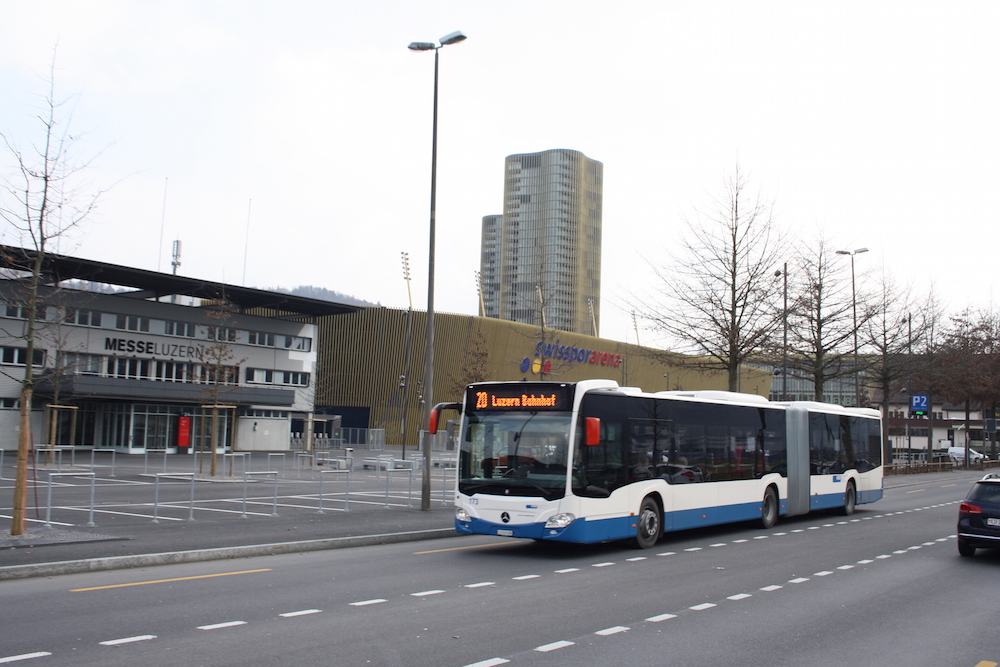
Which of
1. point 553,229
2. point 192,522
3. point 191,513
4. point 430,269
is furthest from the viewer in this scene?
point 553,229

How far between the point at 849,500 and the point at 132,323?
40.6 m

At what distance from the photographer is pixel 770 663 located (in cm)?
735

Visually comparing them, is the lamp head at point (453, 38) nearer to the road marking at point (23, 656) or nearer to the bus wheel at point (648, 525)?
the bus wheel at point (648, 525)

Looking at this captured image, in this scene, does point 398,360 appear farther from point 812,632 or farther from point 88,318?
point 812,632

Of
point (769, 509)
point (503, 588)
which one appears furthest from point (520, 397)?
point (769, 509)

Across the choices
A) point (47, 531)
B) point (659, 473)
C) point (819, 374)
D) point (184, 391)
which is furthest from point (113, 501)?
point (184, 391)

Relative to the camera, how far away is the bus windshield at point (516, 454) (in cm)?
1369

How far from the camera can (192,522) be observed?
1670 cm

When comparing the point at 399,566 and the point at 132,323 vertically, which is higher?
the point at 132,323

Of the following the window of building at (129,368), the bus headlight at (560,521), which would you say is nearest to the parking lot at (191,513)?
the bus headlight at (560,521)

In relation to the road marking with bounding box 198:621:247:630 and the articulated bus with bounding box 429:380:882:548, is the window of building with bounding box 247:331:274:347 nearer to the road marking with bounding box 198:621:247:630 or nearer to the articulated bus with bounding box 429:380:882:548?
the articulated bus with bounding box 429:380:882:548

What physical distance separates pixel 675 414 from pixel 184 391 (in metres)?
40.7

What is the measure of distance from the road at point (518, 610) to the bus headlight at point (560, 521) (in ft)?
1.93

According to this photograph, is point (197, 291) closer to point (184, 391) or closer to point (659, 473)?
point (184, 391)
